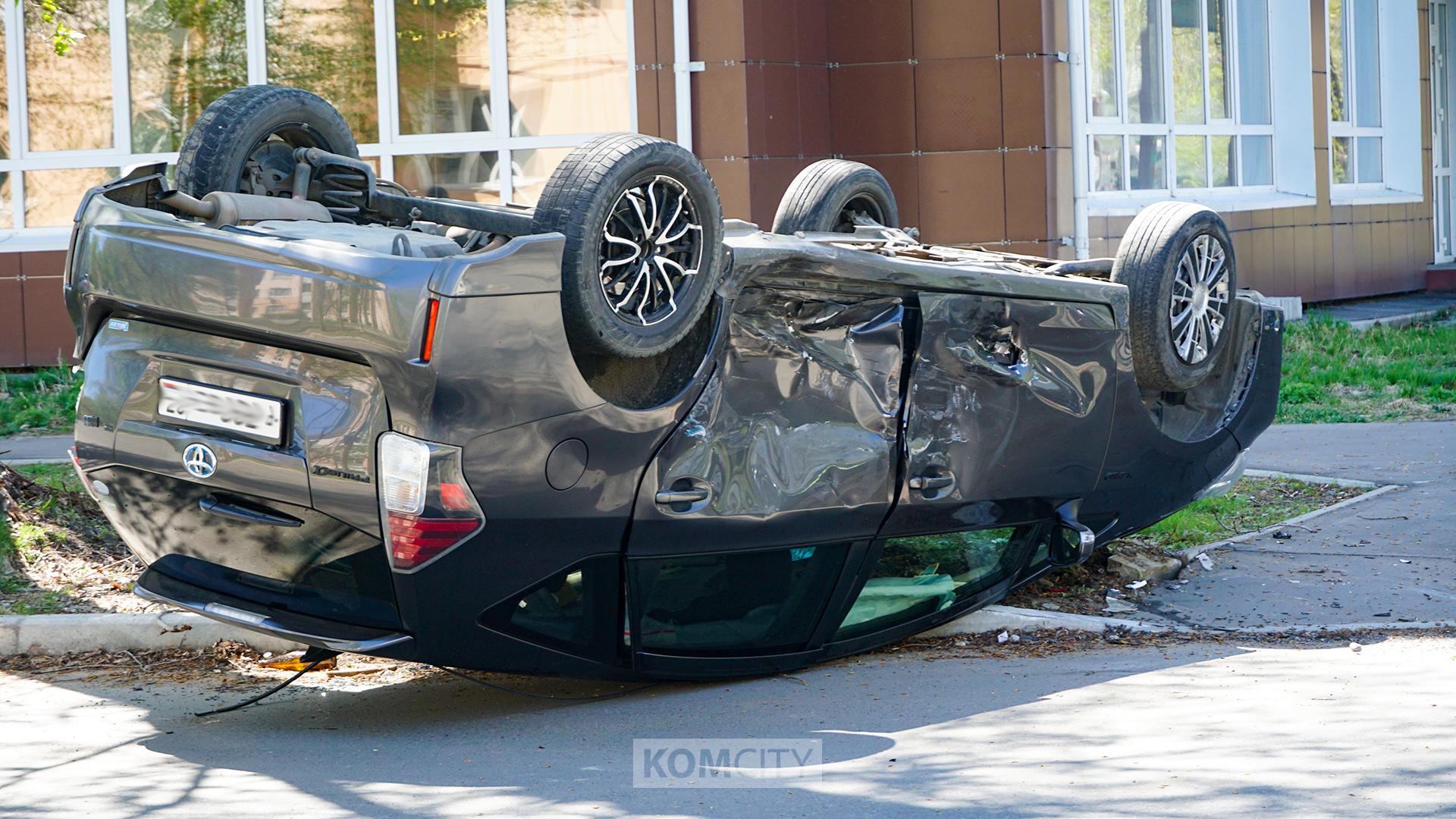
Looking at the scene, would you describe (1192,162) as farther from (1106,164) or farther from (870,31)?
(870,31)

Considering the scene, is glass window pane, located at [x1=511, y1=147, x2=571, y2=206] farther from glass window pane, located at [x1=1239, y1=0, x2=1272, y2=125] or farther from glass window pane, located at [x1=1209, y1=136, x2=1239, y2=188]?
glass window pane, located at [x1=1239, y1=0, x2=1272, y2=125]

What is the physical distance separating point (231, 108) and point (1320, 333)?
1181 cm

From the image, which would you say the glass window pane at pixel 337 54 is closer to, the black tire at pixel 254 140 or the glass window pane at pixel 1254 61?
the black tire at pixel 254 140

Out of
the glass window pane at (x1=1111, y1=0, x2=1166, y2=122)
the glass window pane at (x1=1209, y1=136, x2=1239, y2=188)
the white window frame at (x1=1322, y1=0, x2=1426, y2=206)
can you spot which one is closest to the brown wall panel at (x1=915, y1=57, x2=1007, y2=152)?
the glass window pane at (x1=1111, y1=0, x2=1166, y2=122)

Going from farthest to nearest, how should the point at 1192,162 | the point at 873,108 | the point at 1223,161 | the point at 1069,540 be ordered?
1. the point at 1223,161
2. the point at 1192,162
3. the point at 873,108
4. the point at 1069,540

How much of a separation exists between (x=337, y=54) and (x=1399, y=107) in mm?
13179

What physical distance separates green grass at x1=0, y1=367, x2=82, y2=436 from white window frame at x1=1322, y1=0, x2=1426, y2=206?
1462 centimetres

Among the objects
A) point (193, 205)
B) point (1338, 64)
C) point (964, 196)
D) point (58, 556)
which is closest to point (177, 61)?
point (964, 196)

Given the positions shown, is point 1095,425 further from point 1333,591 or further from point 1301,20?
point 1301,20

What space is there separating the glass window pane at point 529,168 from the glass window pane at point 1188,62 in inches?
255

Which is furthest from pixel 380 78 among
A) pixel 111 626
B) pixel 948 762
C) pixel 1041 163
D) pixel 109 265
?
pixel 948 762

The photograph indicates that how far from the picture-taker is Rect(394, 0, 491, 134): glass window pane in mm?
12242

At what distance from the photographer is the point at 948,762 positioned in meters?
4.04

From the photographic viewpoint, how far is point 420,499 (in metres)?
3.96
